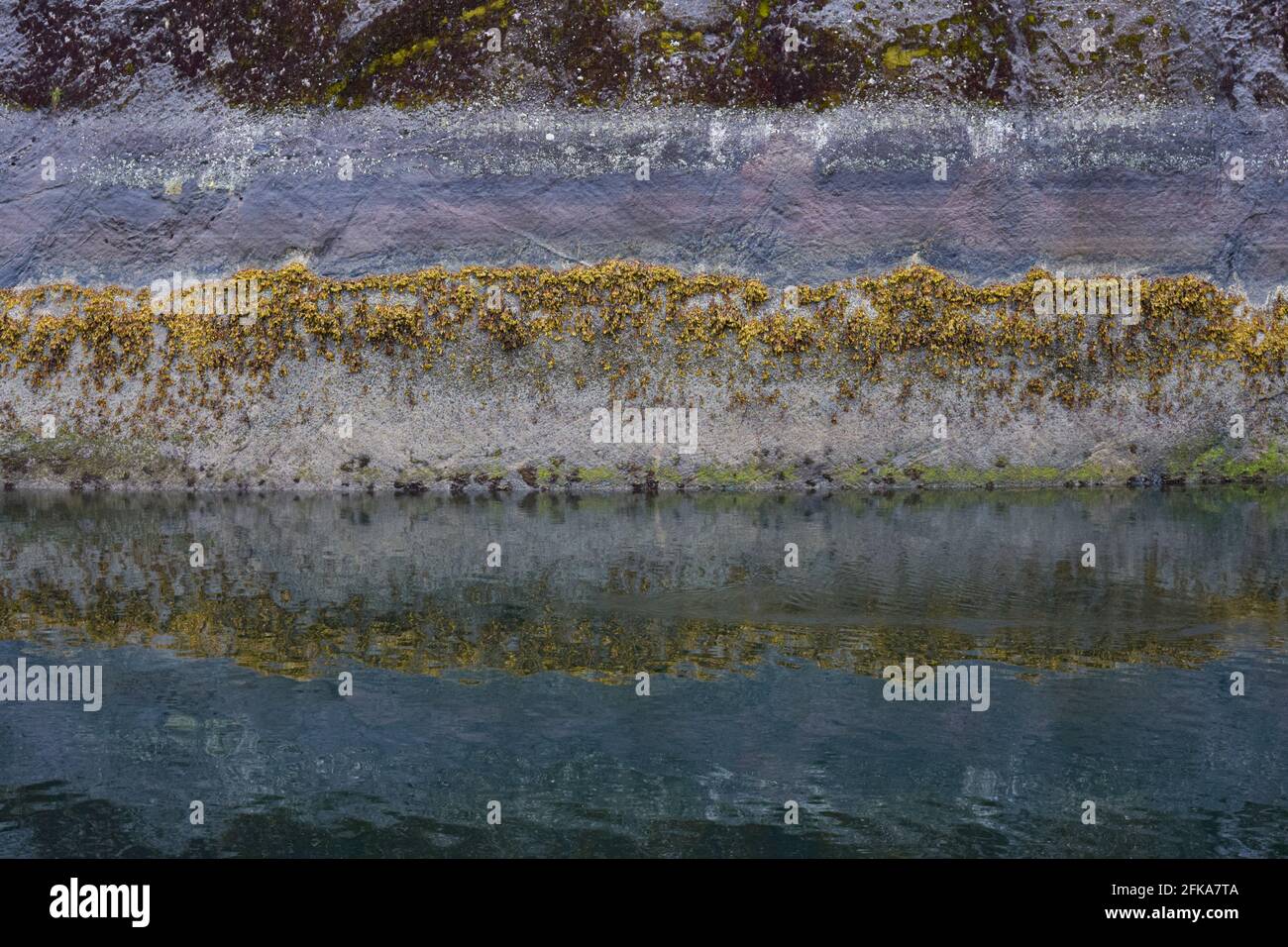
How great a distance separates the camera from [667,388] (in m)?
32.6

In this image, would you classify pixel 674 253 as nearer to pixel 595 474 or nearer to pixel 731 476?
pixel 731 476

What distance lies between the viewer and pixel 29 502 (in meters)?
29.9

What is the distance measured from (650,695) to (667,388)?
64.9ft

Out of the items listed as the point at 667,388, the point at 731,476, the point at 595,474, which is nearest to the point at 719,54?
the point at 667,388

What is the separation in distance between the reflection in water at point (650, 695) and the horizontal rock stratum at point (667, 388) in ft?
26.7

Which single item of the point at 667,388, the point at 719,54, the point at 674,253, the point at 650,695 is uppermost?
the point at 719,54

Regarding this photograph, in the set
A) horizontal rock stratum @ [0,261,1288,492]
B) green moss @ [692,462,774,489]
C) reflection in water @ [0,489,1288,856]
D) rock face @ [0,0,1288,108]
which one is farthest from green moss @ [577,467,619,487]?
rock face @ [0,0,1288,108]

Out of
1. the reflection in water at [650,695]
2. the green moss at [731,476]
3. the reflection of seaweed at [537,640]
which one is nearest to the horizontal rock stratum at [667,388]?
the green moss at [731,476]

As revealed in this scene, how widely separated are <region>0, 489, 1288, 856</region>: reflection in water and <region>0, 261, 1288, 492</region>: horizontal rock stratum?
8.13m

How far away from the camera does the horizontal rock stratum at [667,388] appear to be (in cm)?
3222

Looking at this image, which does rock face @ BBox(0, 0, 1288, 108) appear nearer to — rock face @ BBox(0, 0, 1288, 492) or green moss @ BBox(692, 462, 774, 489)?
rock face @ BBox(0, 0, 1288, 492)

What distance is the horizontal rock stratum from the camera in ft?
106

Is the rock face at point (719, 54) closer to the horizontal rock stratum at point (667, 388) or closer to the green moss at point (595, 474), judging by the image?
the horizontal rock stratum at point (667, 388)

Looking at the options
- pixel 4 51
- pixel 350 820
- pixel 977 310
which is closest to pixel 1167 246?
pixel 977 310
